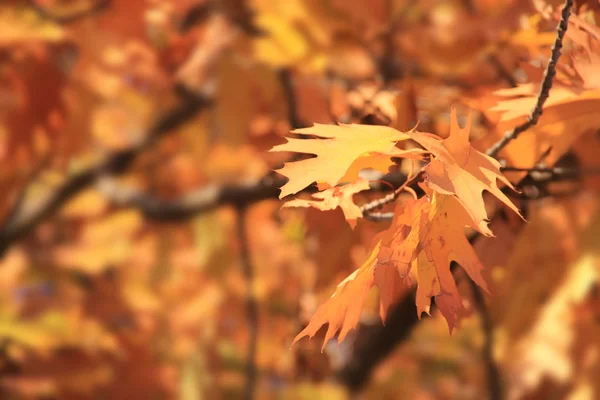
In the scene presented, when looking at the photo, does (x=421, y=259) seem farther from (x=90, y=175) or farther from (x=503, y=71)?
(x=90, y=175)

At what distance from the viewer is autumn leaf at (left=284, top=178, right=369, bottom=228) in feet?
1.54

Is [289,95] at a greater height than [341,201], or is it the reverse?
[341,201]

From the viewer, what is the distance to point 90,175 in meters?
1.87

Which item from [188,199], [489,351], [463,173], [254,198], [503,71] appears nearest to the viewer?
[463,173]

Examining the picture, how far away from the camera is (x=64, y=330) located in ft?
6.26

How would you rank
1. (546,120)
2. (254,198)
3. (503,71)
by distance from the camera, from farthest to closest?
(254,198) < (503,71) < (546,120)

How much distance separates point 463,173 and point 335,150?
0.30 ft

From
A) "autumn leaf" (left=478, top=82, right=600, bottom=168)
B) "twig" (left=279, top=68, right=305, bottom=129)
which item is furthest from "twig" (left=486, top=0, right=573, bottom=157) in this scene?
"twig" (left=279, top=68, right=305, bottom=129)

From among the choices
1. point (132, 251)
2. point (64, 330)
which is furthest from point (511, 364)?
point (132, 251)

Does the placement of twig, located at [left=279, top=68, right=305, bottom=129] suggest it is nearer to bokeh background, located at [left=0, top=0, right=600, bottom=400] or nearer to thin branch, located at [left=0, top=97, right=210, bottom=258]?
bokeh background, located at [left=0, top=0, right=600, bottom=400]

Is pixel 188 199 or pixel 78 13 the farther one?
pixel 188 199

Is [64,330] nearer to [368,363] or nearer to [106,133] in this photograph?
[106,133]

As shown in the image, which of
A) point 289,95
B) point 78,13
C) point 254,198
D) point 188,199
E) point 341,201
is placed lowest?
point 188,199

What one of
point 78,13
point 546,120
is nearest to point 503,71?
point 546,120
